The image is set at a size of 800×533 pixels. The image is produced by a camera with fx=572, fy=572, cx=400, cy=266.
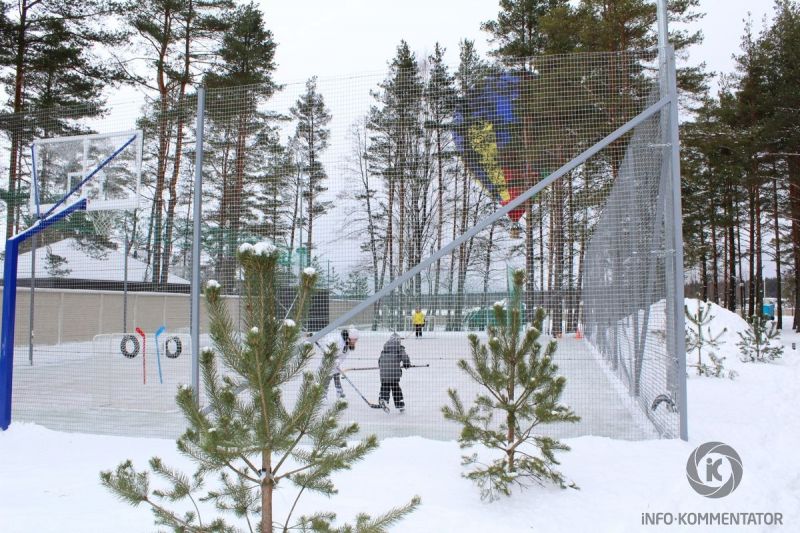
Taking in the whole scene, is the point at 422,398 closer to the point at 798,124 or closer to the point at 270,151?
the point at 270,151

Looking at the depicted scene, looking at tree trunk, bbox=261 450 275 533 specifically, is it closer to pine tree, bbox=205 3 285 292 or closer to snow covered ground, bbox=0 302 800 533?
snow covered ground, bbox=0 302 800 533

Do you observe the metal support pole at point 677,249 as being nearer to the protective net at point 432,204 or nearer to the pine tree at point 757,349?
the protective net at point 432,204

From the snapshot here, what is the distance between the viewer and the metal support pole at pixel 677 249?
4.61 metres

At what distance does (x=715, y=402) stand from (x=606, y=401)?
168 centimetres

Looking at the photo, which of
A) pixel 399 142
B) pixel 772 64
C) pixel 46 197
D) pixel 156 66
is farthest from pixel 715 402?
pixel 772 64

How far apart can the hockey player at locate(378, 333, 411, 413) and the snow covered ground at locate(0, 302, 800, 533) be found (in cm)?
144

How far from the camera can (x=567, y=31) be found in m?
14.7

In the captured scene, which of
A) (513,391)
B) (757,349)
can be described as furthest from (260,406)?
(757,349)

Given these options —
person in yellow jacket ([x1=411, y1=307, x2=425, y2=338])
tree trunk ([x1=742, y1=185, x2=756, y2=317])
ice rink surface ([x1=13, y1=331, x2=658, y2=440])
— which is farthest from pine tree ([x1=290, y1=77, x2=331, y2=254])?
tree trunk ([x1=742, y1=185, x2=756, y2=317])

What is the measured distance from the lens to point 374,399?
26.1ft

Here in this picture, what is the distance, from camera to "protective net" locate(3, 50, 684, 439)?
16.6 ft

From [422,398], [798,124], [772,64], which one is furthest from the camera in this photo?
[772,64]

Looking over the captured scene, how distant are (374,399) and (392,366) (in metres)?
1.61

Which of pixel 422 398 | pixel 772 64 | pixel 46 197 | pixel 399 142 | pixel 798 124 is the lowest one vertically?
pixel 422 398
